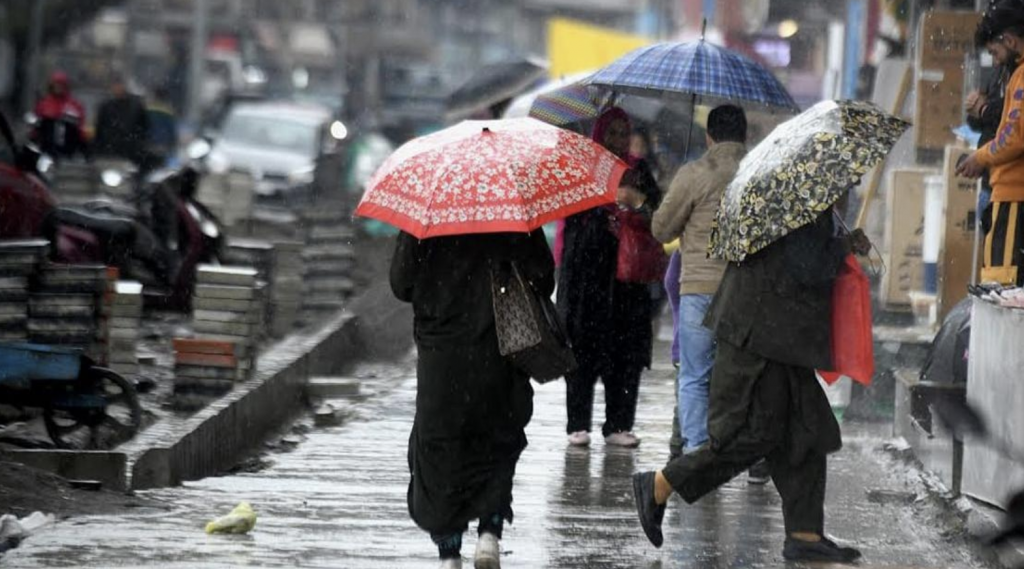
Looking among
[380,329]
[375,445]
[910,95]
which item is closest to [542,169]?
[375,445]

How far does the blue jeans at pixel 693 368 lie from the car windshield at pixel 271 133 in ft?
78.4

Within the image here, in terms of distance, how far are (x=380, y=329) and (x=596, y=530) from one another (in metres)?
8.59

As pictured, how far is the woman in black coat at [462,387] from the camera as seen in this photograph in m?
7.48

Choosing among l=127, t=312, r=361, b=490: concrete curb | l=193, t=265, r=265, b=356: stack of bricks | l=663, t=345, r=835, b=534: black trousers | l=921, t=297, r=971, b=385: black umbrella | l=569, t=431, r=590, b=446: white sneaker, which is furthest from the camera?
l=193, t=265, r=265, b=356: stack of bricks

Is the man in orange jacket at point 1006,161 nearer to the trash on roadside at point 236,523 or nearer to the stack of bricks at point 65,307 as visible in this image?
the trash on roadside at point 236,523

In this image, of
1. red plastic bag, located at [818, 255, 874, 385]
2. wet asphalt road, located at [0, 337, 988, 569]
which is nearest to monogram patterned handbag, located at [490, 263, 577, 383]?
wet asphalt road, located at [0, 337, 988, 569]

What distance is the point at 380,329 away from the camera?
56.0ft

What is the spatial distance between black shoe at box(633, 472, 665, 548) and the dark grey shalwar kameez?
171 millimetres

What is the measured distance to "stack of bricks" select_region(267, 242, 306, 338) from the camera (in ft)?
54.7

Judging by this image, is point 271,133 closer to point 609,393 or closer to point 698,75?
point 609,393

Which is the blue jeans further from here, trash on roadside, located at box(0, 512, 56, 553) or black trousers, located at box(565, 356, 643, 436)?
trash on roadside, located at box(0, 512, 56, 553)

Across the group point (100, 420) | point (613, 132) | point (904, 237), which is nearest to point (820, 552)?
point (613, 132)

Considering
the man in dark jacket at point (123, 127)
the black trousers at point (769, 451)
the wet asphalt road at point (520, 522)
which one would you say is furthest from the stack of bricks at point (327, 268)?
the black trousers at point (769, 451)

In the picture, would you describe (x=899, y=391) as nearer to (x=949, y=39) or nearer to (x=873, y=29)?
(x=949, y=39)
